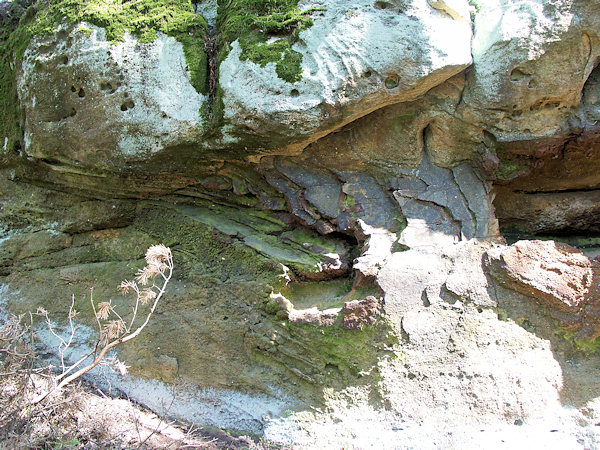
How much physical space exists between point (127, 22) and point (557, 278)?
3.55m

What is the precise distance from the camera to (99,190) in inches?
174

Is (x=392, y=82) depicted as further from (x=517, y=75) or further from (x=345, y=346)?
(x=345, y=346)

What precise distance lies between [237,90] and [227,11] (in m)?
0.80

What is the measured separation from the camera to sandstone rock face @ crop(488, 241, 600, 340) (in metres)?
3.42

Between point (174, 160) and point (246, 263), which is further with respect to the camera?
point (246, 263)

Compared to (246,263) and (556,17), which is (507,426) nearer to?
(246,263)

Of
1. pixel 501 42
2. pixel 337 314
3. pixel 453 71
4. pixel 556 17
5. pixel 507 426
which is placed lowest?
pixel 507 426

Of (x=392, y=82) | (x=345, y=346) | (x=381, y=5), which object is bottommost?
(x=345, y=346)

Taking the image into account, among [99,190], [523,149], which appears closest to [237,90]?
[99,190]

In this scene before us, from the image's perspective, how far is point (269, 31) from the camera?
142 inches

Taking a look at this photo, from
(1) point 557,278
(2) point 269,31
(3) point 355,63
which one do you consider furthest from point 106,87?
(1) point 557,278

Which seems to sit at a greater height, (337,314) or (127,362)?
(337,314)

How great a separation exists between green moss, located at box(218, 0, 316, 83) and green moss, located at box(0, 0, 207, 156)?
0.79ft

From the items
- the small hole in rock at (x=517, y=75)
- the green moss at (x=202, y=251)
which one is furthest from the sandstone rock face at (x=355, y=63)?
the green moss at (x=202, y=251)
